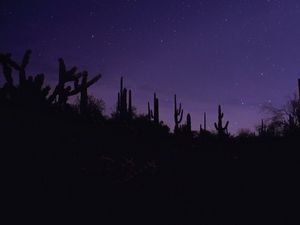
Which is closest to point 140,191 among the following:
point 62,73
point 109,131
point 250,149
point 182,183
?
point 182,183

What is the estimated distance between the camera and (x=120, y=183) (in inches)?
257

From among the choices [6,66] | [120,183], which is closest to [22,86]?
[6,66]

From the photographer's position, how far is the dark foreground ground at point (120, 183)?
5.33 meters

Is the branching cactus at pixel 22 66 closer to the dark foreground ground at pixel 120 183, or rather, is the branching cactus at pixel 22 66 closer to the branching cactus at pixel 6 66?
the branching cactus at pixel 6 66

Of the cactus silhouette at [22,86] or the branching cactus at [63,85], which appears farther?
the branching cactus at [63,85]

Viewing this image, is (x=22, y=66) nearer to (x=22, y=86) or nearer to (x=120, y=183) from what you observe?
(x=22, y=86)

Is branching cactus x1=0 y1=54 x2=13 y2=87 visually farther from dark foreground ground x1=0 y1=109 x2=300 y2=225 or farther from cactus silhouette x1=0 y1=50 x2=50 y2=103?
dark foreground ground x1=0 y1=109 x2=300 y2=225

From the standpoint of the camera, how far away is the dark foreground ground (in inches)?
210

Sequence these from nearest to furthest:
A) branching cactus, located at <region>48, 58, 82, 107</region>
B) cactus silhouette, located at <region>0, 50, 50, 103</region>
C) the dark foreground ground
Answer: the dark foreground ground → cactus silhouette, located at <region>0, 50, 50, 103</region> → branching cactus, located at <region>48, 58, 82, 107</region>

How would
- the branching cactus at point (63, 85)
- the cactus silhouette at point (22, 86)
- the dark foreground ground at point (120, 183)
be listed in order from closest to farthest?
the dark foreground ground at point (120, 183) → the cactus silhouette at point (22, 86) → the branching cactus at point (63, 85)

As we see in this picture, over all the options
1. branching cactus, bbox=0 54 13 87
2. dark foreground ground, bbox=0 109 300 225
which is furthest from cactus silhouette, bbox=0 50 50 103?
dark foreground ground, bbox=0 109 300 225

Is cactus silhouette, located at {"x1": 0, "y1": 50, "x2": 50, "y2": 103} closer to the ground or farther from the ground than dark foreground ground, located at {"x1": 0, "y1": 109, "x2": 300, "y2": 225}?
farther from the ground

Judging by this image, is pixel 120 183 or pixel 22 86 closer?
pixel 120 183

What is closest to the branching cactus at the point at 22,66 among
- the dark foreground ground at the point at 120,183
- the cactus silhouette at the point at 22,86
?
the cactus silhouette at the point at 22,86
